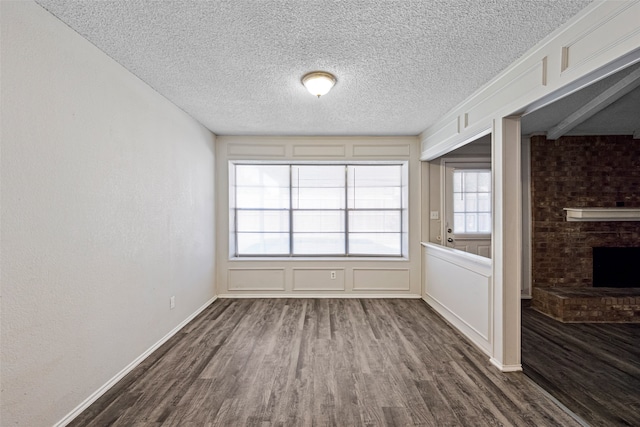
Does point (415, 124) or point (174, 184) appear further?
point (415, 124)

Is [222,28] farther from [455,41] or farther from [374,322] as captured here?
[374,322]

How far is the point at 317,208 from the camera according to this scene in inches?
181

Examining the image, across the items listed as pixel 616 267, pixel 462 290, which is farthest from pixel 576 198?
pixel 462 290

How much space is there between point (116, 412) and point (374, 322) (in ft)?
8.27

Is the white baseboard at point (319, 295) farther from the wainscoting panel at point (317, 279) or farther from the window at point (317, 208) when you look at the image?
the window at point (317, 208)

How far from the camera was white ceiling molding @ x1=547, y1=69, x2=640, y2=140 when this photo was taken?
8.58ft

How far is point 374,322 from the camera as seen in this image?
133 inches

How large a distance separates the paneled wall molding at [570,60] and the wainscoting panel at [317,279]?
9.09 feet

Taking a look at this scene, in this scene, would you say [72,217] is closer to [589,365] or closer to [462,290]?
[462,290]

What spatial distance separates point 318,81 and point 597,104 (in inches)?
122

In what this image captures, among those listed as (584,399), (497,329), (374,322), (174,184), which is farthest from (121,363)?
(584,399)

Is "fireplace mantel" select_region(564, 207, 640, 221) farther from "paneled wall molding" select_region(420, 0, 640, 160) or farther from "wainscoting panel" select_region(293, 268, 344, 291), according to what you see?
"wainscoting panel" select_region(293, 268, 344, 291)

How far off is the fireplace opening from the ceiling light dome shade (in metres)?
4.48

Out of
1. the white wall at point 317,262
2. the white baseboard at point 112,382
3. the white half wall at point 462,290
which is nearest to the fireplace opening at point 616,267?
the white half wall at point 462,290
